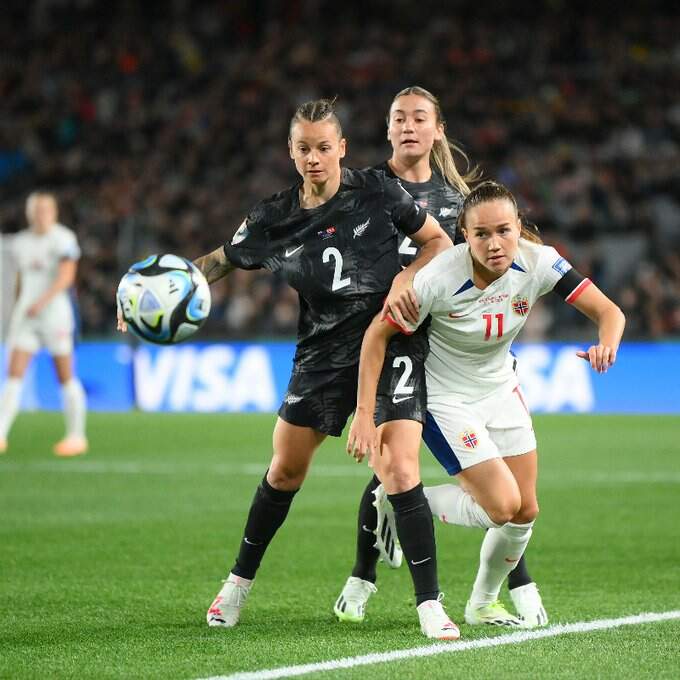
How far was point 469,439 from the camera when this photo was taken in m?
5.59

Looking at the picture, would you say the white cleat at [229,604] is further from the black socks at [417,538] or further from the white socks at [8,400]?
the white socks at [8,400]

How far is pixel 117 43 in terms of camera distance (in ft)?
94.7

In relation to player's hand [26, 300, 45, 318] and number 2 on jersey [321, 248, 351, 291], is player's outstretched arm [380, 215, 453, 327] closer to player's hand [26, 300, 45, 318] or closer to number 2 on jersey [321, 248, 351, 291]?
number 2 on jersey [321, 248, 351, 291]

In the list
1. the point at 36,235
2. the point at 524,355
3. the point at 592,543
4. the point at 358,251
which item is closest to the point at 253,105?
the point at 524,355

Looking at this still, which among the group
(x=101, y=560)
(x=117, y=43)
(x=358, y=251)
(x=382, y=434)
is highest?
(x=117, y=43)

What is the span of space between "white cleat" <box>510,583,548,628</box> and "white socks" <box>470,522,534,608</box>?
12 centimetres

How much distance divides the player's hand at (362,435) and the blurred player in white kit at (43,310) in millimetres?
7821

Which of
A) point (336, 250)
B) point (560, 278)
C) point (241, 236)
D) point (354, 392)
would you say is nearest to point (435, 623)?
point (354, 392)

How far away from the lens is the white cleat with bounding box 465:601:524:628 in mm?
5691

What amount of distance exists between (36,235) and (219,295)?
26.6 ft

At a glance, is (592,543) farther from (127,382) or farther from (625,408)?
(127,382)

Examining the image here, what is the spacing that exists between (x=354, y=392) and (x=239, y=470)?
21.2 feet

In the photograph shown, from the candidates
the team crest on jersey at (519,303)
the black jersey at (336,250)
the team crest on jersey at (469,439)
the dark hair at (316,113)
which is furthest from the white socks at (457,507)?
the dark hair at (316,113)

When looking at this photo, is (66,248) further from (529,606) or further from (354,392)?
(529,606)
